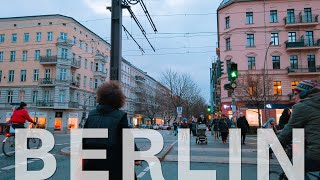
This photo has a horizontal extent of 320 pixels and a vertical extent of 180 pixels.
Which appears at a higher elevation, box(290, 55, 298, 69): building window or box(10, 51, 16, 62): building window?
box(10, 51, 16, 62): building window

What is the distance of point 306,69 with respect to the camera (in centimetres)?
4156

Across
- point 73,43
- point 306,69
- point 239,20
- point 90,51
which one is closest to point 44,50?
point 73,43

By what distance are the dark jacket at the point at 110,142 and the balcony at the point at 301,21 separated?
143ft

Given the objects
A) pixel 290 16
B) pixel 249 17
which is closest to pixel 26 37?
pixel 249 17

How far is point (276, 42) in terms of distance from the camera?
43.4 meters

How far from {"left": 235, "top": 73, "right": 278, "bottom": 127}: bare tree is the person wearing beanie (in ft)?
105

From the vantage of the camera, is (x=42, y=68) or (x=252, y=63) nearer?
(x=252, y=63)

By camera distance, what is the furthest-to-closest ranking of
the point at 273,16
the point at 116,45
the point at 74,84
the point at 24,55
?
1. the point at 74,84
2. the point at 24,55
3. the point at 273,16
4. the point at 116,45

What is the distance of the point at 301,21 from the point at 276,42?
13.5ft

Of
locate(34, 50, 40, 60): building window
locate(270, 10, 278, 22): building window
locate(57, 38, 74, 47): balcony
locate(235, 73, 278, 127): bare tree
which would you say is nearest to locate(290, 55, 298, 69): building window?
locate(270, 10, 278, 22): building window

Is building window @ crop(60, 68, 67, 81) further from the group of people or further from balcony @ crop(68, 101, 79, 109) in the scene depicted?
the group of people

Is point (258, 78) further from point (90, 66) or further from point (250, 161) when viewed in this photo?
point (90, 66)

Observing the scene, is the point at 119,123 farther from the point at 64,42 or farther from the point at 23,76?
the point at 23,76

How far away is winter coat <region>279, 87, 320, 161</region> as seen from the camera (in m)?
3.38
